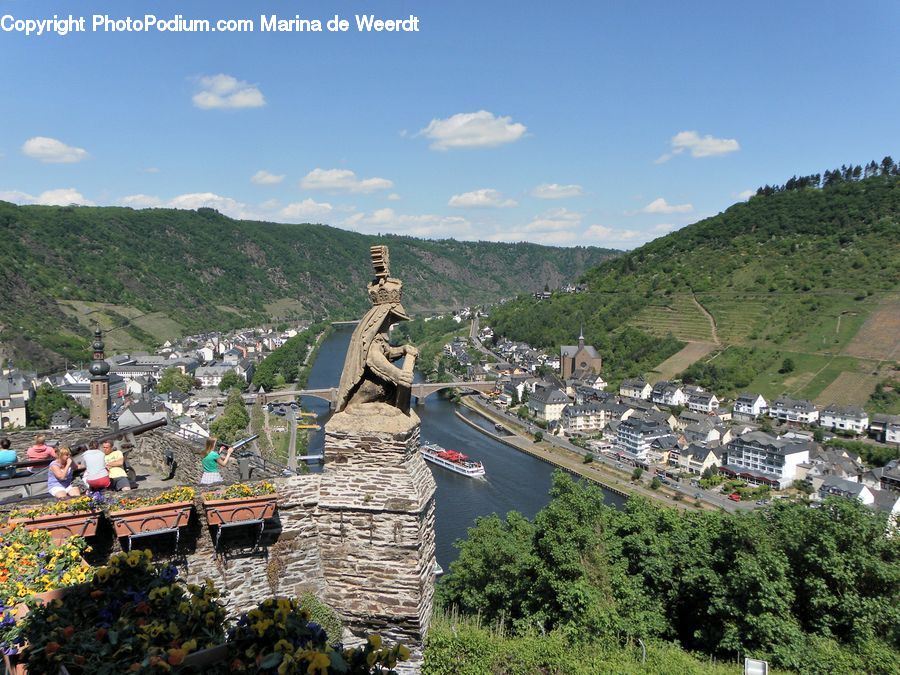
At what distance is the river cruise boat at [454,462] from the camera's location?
43.6 metres

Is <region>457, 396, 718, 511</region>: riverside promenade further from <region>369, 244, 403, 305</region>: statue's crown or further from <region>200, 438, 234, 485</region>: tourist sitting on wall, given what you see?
<region>369, 244, 403, 305</region>: statue's crown

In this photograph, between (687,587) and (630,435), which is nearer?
(687,587)

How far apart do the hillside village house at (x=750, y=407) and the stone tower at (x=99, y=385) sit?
6451 cm

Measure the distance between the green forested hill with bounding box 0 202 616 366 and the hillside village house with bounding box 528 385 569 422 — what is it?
63862mm

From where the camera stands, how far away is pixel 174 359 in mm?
88938

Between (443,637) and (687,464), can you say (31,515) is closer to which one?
(443,637)

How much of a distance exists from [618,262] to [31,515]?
456ft

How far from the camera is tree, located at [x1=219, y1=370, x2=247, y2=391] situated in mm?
77750

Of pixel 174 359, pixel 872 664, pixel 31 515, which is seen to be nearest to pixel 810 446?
pixel 872 664

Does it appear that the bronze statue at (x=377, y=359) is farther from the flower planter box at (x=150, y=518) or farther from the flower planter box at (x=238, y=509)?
the flower planter box at (x=150, y=518)

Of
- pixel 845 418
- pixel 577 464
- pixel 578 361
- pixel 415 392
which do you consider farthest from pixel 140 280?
pixel 845 418

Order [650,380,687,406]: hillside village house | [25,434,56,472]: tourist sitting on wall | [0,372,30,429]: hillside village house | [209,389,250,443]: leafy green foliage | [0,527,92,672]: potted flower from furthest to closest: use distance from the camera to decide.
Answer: [650,380,687,406]: hillside village house < [0,372,30,429]: hillside village house < [209,389,250,443]: leafy green foliage < [25,434,56,472]: tourist sitting on wall < [0,527,92,672]: potted flower

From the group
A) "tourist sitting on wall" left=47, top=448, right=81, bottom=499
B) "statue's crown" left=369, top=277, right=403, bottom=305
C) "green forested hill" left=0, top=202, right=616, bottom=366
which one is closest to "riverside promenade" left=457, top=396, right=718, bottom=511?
"statue's crown" left=369, top=277, right=403, bottom=305

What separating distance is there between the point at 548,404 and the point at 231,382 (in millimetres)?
41661
